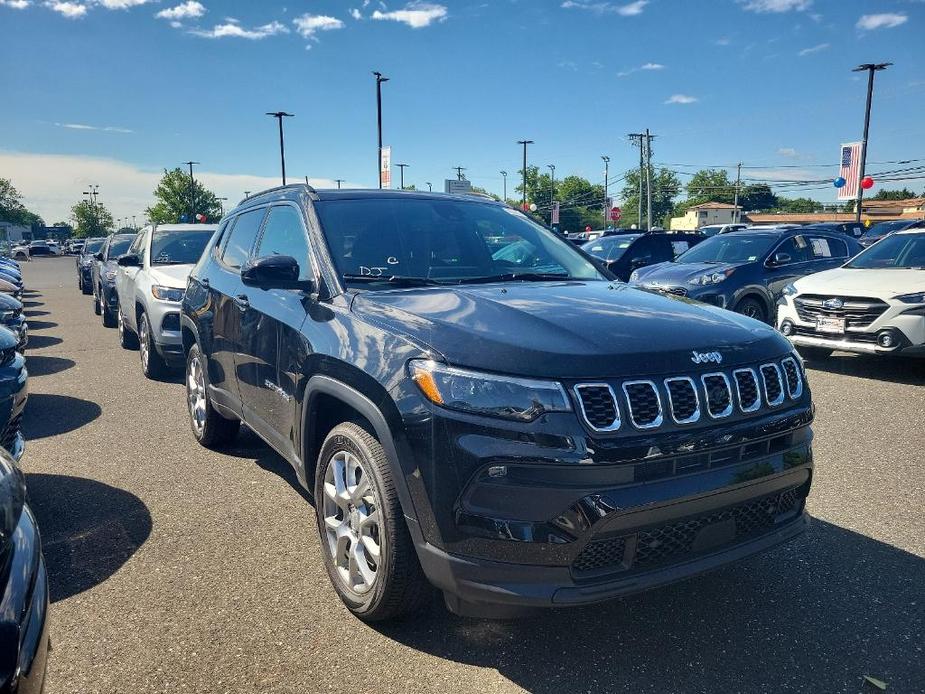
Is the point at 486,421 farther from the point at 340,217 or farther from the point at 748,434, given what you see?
the point at 340,217

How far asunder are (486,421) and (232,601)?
1.60 metres

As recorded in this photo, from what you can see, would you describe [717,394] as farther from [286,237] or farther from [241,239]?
[241,239]

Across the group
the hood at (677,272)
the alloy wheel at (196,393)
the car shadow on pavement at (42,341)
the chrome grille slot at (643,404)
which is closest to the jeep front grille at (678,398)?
the chrome grille slot at (643,404)

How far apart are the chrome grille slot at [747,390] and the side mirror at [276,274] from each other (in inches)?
75.2

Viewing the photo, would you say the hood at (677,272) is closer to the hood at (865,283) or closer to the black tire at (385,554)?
the hood at (865,283)

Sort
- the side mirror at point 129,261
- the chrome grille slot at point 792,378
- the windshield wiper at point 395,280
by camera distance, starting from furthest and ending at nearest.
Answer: the side mirror at point 129,261 → the windshield wiper at point 395,280 → the chrome grille slot at point 792,378

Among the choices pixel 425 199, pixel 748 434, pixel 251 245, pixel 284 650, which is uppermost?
pixel 425 199

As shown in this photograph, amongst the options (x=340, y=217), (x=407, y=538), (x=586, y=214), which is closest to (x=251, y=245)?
(x=340, y=217)

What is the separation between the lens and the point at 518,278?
Answer: 346 cm

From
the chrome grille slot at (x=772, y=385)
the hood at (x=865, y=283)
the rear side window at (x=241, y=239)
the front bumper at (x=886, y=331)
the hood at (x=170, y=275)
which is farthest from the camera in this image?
the hood at (x=170, y=275)

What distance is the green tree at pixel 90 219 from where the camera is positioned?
126 m

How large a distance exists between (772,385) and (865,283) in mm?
5968

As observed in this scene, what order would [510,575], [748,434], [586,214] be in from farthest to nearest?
[586,214]
[748,434]
[510,575]

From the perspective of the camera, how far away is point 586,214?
12650 centimetres
